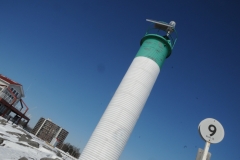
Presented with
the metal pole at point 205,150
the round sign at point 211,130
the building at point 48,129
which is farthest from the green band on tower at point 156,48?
the building at point 48,129

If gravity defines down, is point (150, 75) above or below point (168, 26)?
below

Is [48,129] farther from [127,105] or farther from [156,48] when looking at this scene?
[156,48]

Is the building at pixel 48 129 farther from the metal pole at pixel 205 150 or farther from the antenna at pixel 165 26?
the metal pole at pixel 205 150

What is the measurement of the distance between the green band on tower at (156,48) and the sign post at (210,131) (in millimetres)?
10556

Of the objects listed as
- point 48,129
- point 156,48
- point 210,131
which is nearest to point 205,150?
point 210,131

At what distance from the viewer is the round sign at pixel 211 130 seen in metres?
4.53

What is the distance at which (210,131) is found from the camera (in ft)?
15.1

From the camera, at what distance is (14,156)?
10.7 meters

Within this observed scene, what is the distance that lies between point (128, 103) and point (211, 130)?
8760mm

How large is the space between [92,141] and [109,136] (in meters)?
1.33

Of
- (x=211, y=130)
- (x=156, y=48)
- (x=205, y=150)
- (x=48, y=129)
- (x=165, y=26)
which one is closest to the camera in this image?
(x=205, y=150)

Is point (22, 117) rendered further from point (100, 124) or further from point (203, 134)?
point (203, 134)

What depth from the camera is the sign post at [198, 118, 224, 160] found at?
A: 4500 millimetres

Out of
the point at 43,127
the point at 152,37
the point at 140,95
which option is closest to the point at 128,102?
the point at 140,95
